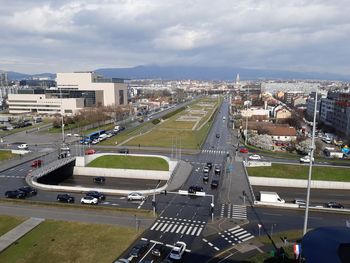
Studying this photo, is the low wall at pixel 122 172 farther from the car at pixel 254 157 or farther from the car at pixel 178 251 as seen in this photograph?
the car at pixel 178 251

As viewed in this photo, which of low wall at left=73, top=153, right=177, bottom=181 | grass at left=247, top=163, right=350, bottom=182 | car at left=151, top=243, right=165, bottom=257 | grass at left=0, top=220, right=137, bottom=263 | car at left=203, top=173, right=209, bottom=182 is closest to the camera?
grass at left=0, top=220, right=137, bottom=263

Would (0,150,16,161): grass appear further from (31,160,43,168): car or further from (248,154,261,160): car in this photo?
(248,154,261,160): car

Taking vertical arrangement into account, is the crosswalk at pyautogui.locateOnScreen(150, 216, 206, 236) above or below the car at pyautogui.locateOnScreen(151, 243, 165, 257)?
below

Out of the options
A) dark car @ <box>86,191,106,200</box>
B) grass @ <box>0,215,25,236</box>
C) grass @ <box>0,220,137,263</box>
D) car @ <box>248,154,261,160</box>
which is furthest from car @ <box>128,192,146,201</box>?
car @ <box>248,154,261,160</box>

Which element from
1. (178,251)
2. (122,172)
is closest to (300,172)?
(122,172)

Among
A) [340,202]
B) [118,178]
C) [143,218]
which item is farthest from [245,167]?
[143,218]

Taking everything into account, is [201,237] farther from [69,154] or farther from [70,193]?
[69,154]
